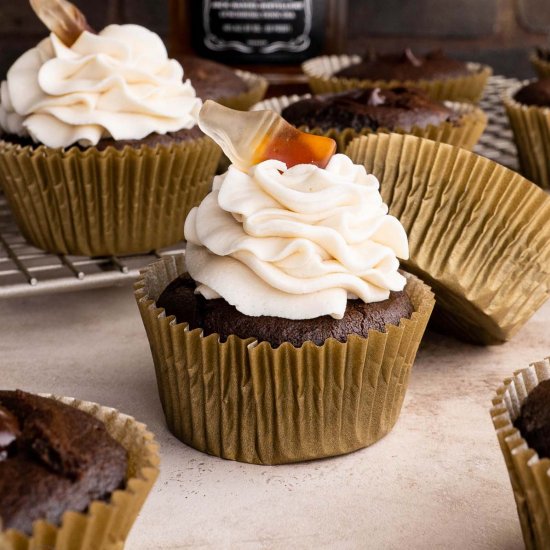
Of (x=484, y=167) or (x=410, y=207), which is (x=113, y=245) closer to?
(x=410, y=207)

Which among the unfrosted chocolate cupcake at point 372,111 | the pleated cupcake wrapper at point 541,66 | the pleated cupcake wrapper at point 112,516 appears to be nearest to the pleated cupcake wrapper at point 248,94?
the unfrosted chocolate cupcake at point 372,111

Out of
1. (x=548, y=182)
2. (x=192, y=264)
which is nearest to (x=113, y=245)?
(x=192, y=264)

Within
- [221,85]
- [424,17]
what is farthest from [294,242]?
[424,17]

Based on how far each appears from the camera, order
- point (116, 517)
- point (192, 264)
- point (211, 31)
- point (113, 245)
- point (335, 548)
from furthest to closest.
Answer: point (211, 31) → point (113, 245) → point (192, 264) → point (335, 548) → point (116, 517)

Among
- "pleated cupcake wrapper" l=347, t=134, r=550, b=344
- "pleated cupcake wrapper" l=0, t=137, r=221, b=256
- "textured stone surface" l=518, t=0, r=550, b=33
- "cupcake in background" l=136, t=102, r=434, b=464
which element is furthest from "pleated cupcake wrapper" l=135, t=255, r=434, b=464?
"textured stone surface" l=518, t=0, r=550, b=33

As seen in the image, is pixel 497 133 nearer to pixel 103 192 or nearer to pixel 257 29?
pixel 257 29

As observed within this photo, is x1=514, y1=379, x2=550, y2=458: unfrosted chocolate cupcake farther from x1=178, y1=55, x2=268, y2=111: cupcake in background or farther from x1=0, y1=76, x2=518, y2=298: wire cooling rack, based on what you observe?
x1=178, y1=55, x2=268, y2=111: cupcake in background
